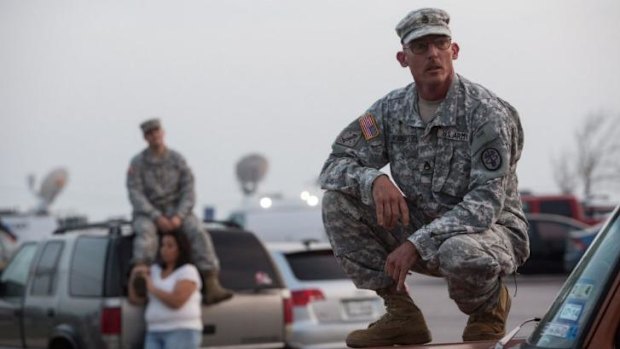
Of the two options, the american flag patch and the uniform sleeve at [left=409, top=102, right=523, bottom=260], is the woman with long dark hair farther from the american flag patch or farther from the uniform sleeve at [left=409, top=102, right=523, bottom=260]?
the uniform sleeve at [left=409, top=102, right=523, bottom=260]

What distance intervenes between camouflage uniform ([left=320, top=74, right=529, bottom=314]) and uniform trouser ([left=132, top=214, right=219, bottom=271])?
6920mm

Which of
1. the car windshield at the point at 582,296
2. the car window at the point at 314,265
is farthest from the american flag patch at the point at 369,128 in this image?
the car window at the point at 314,265

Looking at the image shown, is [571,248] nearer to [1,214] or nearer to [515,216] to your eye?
[515,216]

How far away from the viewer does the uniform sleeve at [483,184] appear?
4023 mm

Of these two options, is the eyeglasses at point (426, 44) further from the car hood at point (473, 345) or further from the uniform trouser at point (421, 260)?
the car hood at point (473, 345)

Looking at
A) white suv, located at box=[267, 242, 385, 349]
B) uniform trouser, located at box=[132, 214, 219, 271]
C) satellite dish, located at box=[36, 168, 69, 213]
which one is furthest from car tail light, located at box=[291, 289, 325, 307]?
satellite dish, located at box=[36, 168, 69, 213]

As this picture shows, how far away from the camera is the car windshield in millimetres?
2992

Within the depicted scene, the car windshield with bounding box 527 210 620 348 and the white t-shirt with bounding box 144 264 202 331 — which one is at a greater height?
the car windshield with bounding box 527 210 620 348

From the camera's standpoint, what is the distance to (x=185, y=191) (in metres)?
11.6

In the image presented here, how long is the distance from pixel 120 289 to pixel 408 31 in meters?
7.39

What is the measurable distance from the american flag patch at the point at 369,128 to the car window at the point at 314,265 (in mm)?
8424

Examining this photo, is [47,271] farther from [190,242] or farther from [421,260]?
[421,260]

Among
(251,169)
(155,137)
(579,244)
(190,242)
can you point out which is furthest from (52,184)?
(190,242)

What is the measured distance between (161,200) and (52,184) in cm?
9247
